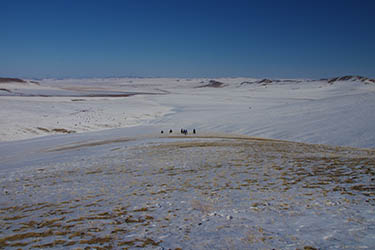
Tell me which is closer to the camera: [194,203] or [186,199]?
[194,203]

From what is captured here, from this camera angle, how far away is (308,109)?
38688 millimetres

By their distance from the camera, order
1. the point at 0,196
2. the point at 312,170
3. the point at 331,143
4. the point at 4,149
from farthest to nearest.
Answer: the point at 4,149 < the point at 331,143 < the point at 312,170 < the point at 0,196

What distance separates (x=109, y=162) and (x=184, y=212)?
864 centimetres

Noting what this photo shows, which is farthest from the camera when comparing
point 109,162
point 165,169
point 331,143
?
point 331,143

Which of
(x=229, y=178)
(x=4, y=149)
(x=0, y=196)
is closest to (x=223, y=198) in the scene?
(x=229, y=178)

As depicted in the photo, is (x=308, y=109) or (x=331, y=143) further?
(x=308, y=109)

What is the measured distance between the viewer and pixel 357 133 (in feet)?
75.7

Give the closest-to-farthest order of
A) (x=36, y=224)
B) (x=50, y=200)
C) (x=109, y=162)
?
1. (x=36, y=224)
2. (x=50, y=200)
3. (x=109, y=162)

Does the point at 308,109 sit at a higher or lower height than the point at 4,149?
higher

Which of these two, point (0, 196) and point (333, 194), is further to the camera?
point (0, 196)

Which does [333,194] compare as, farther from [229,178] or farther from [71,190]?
[71,190]

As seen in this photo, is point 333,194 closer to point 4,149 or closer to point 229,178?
point 229,178

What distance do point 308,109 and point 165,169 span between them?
102 ft

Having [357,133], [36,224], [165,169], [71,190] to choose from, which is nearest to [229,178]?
[165,169]
